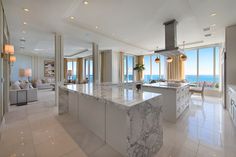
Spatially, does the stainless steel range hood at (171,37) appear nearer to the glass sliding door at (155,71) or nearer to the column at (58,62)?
the column at (58,62)

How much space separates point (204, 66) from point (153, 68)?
3542mm

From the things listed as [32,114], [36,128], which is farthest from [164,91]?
[32,114]

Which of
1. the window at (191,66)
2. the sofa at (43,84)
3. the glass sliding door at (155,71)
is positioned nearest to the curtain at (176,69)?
the window at (191,66)

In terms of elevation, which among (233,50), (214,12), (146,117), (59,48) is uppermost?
(214,12)

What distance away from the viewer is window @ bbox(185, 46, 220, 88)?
6945 millimetres

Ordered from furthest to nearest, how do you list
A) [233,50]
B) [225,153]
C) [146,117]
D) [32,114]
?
[233,50], [32,114], [225,153], [146,117]

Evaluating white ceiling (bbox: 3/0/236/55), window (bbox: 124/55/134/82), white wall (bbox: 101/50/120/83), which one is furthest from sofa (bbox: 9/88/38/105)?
window (bbox: 124/55/134/82)

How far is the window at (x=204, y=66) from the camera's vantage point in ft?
22.8

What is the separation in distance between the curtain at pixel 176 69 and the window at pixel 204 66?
1.26 feet

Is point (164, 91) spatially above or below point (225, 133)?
above

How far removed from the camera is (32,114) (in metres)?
3.70

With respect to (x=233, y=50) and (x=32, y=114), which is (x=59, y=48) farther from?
(x=233, y=50)

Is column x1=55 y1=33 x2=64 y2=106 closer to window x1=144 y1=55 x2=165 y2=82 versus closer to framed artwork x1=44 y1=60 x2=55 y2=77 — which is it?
window x1=144 y1=55 x2=165 y2=82

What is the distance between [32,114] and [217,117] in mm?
5570
